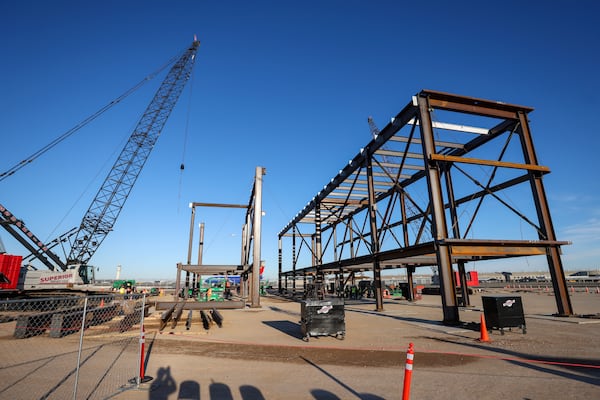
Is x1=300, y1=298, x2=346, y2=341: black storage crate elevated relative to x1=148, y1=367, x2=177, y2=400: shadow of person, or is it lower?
elevated

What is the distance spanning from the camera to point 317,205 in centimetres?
2920

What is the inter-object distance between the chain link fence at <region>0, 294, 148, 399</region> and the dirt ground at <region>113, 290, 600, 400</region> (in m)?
0.65

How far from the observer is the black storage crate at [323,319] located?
10.4 m

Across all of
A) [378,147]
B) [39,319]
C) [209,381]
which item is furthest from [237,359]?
[378,147]

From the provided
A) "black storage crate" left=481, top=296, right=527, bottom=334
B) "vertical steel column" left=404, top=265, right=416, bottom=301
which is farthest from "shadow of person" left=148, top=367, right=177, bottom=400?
"vertical steel column" left=404, top=265, right=416, bottom=301

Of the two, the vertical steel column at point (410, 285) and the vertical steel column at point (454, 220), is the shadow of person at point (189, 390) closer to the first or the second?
the vertical steel column at point (454, 220)

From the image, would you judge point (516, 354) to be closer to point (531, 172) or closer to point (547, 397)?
point (547, 397)

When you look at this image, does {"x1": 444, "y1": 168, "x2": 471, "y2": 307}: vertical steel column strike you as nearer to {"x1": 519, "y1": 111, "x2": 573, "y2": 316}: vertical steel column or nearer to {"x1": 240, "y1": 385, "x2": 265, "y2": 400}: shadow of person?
{"x1": 519, "y1": 111, "x2": 573, "y2": 316}: vertical steel column

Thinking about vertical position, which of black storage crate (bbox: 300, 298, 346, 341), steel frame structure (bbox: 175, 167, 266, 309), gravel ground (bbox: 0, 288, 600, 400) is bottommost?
gravel ground (bbox: 0, 288, 600, 400)

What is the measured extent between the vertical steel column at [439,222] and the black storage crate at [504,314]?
161 centimetres

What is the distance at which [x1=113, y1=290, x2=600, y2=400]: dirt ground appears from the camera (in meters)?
5.51

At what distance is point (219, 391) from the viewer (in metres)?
5.63

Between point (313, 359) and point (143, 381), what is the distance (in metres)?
4.03

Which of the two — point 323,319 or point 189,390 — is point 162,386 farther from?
point 323,319
